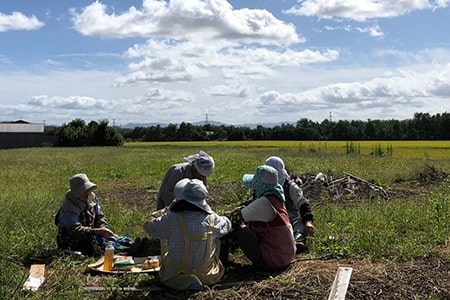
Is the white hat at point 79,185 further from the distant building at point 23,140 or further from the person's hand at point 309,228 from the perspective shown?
the distant building at point 23,140

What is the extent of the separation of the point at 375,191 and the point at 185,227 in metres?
7.50

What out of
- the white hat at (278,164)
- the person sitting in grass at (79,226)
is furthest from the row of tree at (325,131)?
the white hat at (278,164)

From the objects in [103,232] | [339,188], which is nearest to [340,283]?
[103,232]

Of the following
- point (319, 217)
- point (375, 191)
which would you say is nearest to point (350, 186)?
point (375, 191)

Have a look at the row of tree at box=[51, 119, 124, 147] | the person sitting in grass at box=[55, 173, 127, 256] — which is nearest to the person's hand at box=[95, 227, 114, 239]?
the person sitting in grass at box=[55, 173, 127, 256]

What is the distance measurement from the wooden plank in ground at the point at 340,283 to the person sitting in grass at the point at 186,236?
1104mm

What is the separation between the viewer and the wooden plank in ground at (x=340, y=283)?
4324mm

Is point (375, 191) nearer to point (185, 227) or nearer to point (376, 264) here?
point (376, 264)

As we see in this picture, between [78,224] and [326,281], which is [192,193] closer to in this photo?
[326,281]

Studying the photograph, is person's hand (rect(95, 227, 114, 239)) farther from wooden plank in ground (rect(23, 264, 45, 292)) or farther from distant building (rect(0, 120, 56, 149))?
distant building (rect(0, 120, 56, 149))

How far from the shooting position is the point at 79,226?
5.80 meters

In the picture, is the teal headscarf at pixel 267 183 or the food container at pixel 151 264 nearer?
the teal headscarf at pixel 267 183

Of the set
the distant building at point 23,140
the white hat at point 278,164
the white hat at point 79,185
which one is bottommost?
the distant building at point 23,140

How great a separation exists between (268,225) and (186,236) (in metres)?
0.93
